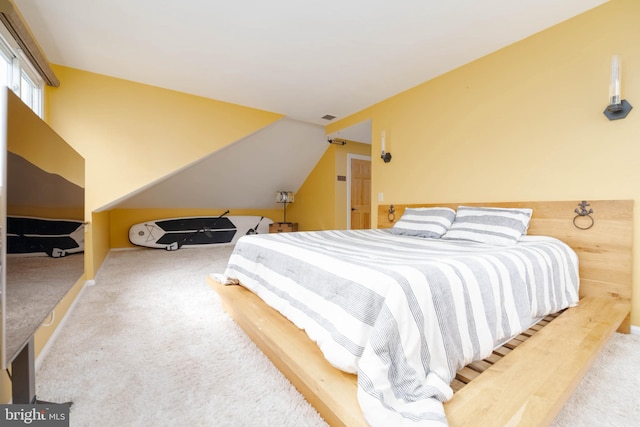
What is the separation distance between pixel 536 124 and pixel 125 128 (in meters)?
3.75

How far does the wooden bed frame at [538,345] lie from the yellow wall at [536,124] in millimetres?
107

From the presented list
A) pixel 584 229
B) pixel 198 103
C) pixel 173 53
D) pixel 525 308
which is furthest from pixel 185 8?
pixel 584 229

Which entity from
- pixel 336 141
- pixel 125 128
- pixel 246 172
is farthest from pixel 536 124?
pixel 246 172

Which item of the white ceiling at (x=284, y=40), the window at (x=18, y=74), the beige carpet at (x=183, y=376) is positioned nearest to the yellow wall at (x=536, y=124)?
the white ceiling at (x=284, y=40)

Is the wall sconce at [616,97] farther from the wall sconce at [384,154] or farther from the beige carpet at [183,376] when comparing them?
the wall sconce at [384,154]

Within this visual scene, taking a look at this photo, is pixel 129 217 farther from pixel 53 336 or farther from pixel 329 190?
pixel 53 336

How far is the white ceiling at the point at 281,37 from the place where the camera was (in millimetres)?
1832

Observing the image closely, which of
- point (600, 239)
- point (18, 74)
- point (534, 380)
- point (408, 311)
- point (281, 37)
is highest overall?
point (281, 37)

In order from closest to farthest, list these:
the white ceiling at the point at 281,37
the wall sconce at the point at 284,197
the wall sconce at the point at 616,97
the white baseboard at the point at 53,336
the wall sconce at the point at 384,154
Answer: the white baseboard at the point at 53,336 → the wall sconce at the point at 616,97 → the white ceiling at the point at 281,37 → the wall sconce at the point at 384,154 → the wall sconce at the point at 284,197

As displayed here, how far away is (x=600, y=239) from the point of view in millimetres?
1812

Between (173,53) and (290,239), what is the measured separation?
1940mm

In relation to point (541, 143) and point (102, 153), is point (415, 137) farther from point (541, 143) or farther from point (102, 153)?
point (102, 153)

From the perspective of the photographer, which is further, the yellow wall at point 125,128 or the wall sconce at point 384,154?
the wall sconce at point 384,154

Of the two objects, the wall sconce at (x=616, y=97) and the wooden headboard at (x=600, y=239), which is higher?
the wall sconce at (x=616, y=97)
